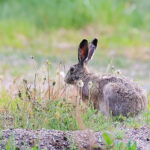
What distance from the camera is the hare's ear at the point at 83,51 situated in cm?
680

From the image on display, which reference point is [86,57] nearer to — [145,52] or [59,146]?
[59,146]

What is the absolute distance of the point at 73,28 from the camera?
1684 centimetres

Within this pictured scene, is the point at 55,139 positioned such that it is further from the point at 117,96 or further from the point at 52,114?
the point at 117,96

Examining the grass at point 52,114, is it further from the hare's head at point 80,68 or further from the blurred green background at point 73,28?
A: the blurred green background at point 73,28

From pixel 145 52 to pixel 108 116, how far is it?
31.4ft

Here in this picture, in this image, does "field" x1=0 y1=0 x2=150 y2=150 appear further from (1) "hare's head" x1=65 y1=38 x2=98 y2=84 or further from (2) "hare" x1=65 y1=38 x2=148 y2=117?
(2) "hare" x1=65 y1=38 x2=148 y2=117

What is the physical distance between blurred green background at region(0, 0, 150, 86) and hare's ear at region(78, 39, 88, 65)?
7.06 meters

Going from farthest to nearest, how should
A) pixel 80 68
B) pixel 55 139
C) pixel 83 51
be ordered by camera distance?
pixel 80 68, pixel 83 51, pixel 55 139

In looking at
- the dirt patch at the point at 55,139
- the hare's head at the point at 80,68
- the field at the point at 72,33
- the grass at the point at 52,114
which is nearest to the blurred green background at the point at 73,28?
the field at the point at 72,33

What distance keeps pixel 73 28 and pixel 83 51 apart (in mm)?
9981

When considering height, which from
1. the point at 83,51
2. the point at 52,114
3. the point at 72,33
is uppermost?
the point at 72,33

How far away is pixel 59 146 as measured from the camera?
4645 mm

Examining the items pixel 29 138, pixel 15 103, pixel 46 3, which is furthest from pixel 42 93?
pixel 46 3

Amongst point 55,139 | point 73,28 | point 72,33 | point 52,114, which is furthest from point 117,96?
point 73,28
